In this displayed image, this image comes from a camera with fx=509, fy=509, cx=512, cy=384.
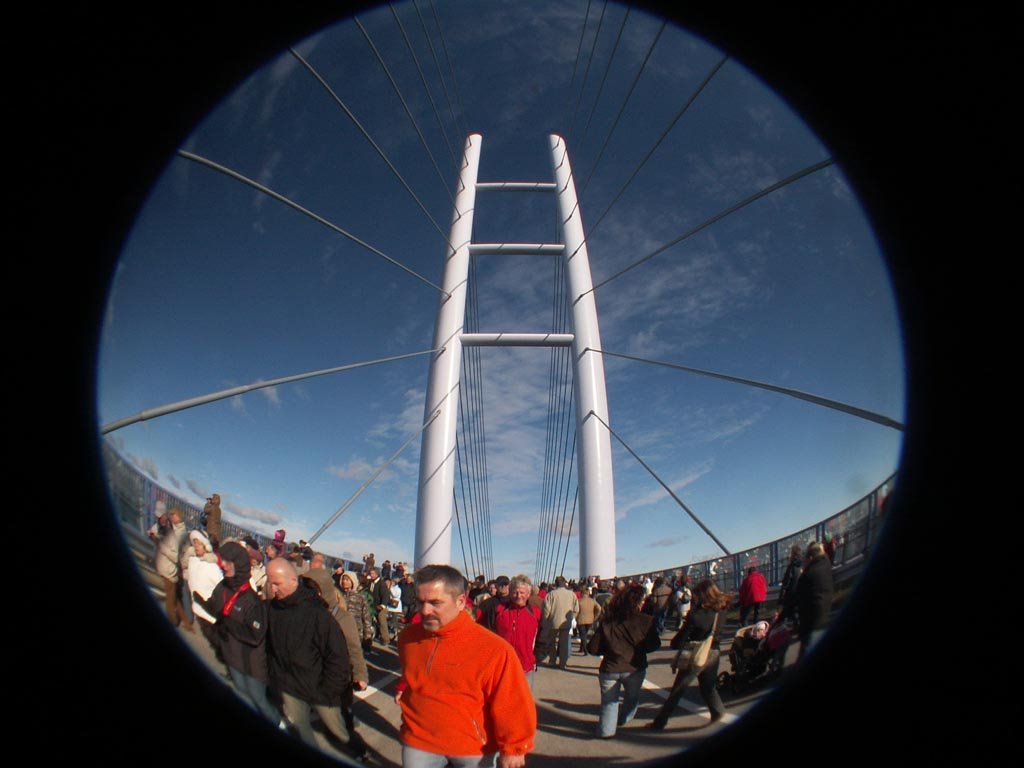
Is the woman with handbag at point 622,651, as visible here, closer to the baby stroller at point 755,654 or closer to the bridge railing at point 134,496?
the baby stroller at point 755,654

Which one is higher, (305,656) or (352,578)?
(305,656)

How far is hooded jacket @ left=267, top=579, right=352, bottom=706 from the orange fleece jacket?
0.23m

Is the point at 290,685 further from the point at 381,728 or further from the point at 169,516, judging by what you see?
the point at 169,516

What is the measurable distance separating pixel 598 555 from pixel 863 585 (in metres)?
7.73

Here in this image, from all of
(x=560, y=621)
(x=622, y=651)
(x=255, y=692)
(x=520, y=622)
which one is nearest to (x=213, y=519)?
(x=255, y=692)

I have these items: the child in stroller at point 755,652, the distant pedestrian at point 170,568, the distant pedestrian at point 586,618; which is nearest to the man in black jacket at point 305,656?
the distant pedestrian at point 170,568

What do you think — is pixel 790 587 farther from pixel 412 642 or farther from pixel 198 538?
pixel 198 538

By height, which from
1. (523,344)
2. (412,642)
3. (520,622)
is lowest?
(520,622)

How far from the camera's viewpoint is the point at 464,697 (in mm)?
1591

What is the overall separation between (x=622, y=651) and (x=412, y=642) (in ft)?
3.64

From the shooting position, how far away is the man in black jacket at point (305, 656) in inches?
50.6

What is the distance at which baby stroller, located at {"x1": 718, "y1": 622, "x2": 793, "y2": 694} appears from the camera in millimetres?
1118

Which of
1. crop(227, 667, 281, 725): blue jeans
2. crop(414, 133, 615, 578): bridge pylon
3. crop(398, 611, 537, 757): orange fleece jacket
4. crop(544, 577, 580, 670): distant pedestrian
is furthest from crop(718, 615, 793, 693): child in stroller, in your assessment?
crop(414, 133, 615, 578): bridge pylon

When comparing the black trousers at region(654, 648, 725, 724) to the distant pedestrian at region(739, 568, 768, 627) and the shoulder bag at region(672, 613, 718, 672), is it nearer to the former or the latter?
the shoulder bag at region(672, 613, 718, 672)
